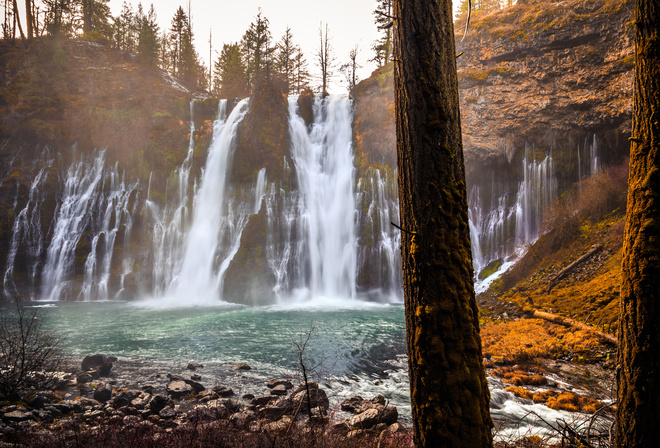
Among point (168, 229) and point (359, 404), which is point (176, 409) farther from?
point (168, 229)

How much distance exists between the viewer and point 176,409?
5.69 metres

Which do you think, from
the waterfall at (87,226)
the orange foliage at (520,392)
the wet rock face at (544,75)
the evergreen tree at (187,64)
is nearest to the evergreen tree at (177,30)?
the evergreen tree at (187,64)

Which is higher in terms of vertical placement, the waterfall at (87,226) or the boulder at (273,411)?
the waterfall at (87,226)

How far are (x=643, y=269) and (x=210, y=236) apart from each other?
2427cm

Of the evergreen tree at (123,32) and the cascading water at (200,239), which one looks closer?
the cascading water at (200,239)

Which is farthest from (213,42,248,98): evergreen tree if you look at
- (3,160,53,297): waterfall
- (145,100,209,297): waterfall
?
(3,160,53,297): waterfall

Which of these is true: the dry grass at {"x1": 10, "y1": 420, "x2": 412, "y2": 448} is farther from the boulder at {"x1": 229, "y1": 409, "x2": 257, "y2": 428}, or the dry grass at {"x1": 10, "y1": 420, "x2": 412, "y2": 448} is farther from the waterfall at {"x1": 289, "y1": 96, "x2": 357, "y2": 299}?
the waterfall at {"x1": 289, "y1": 96, "x2": 357, "y2": 299}

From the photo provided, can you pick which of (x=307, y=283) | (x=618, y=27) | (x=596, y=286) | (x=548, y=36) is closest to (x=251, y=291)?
(x=307, y=283)

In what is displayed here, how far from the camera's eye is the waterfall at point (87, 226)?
22.5 metres

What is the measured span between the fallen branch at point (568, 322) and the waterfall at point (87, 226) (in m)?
25.6

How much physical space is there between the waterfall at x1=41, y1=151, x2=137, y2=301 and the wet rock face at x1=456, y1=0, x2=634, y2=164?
26502 millimetres

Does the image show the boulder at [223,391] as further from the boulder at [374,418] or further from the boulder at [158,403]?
the boulder at [374,418]

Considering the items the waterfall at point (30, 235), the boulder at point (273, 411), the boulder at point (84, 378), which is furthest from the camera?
the waterfall at point (30, 235)

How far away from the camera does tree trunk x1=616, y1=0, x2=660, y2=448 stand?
196 cm
